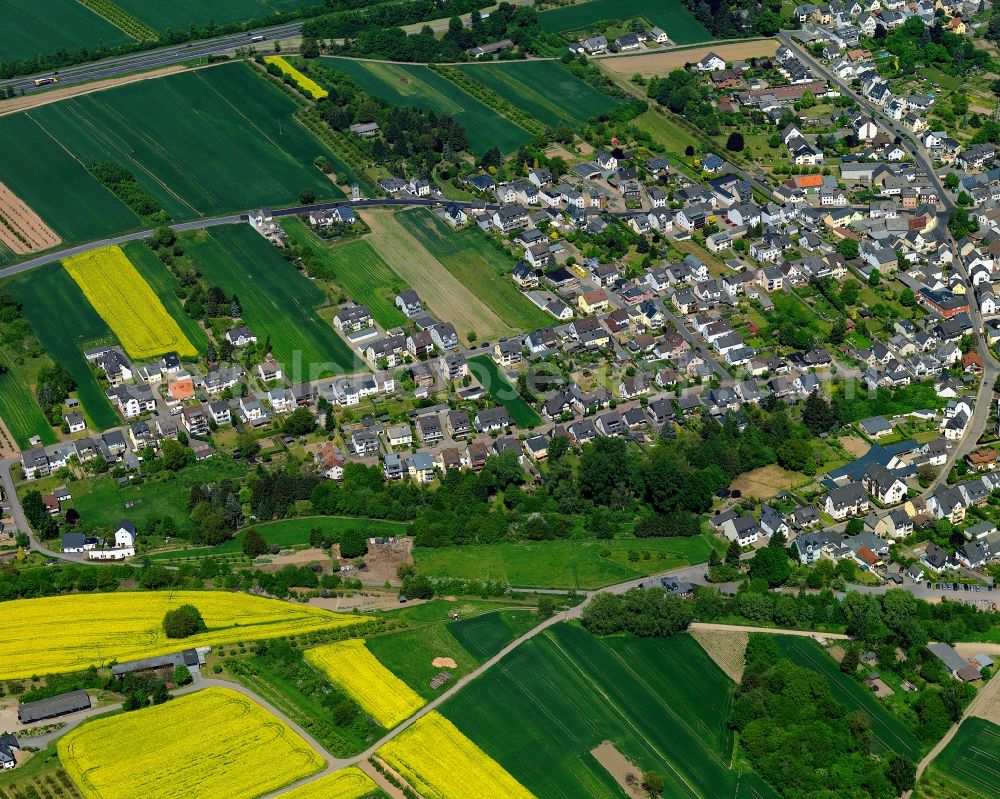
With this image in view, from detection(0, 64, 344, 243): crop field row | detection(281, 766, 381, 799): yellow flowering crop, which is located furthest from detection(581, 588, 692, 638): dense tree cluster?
detection(0, 64, 344, 243): crop field row

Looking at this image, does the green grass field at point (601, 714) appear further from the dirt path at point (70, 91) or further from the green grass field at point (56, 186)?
the dirt path at point (70, 91)

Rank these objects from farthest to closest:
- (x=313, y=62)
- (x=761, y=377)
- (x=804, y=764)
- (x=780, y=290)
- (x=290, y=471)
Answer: (x=313, y=62)
(x=780, y=290)
(x=761, y=377)
(x=290, y=471)
(x=804, y=764)

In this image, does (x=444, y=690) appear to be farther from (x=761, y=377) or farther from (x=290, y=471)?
(x=761, y=377)

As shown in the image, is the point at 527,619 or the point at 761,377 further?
the point at 761,377

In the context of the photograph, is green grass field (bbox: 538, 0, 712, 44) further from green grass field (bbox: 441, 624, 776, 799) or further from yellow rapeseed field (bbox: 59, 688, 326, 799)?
yellow rapeseed field (bbox: 59, 688, 326, 799)

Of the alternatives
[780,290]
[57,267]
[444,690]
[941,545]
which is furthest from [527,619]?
[57,267]

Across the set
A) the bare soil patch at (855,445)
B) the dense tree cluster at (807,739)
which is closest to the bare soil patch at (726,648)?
the dense tree cluster at (807,739)
